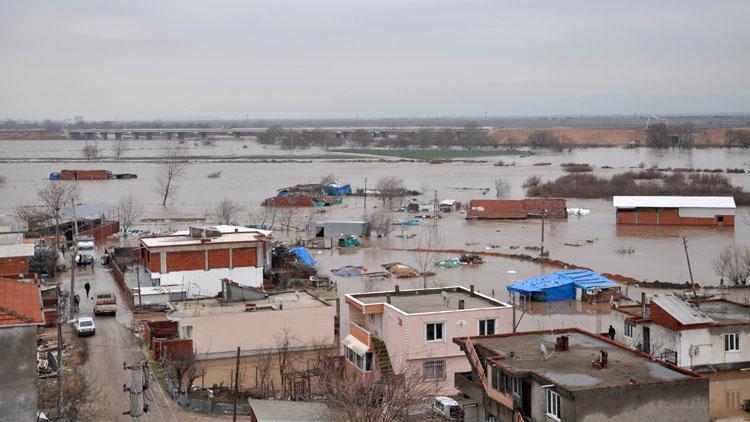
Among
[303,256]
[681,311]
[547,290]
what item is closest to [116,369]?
[681,311]

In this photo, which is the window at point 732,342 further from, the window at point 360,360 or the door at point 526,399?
the window at point 360,360

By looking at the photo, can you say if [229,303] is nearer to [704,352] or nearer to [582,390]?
[704,352]

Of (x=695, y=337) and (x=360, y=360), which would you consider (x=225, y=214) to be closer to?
(x=360, y=360)

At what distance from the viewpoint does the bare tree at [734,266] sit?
11755 mm

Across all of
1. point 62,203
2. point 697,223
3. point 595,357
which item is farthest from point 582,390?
point 62,203

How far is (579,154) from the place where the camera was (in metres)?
43.4

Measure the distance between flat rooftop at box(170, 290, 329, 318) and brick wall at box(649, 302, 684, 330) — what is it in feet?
10.4

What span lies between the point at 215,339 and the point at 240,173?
24.9 meters

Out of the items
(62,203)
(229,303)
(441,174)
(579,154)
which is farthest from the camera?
(579,154)

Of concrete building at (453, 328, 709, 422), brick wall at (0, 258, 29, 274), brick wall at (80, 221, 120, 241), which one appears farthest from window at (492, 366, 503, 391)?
brick wall at (80, 221, 120, 241)

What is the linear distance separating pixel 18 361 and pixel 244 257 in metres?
6.16

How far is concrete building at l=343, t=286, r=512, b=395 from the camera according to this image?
6.62 m

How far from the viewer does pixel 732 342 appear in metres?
5.99

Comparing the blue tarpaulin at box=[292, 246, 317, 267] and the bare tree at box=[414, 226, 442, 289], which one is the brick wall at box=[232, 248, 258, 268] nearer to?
the blue tarpaulin at box=[292, 246, 317, 267]
